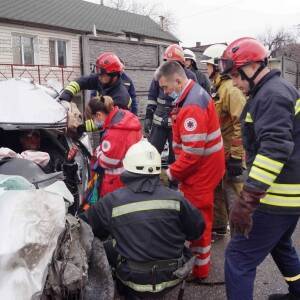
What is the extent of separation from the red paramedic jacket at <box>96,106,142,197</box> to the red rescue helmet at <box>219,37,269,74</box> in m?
1.17

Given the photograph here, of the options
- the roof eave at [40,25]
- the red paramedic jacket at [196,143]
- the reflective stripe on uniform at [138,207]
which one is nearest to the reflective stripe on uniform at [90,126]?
the red paramedic jacket at [196,143]

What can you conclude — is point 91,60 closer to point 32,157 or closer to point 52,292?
point 32,157

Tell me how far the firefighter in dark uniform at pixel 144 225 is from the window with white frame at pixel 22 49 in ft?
53.6

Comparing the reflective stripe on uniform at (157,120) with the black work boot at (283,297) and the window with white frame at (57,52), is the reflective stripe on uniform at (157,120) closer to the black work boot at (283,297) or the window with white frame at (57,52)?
the black work boot at (283,297)

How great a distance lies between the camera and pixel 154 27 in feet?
97.6

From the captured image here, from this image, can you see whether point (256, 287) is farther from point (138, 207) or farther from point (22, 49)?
point (22, 49)

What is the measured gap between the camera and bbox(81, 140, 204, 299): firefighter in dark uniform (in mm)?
2656

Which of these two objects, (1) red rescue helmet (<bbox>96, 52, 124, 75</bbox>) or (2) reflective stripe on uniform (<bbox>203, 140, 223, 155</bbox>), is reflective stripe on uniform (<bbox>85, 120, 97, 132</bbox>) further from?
(2) reflective stripe on uniform (<bbox>203, 140, 223, 155</bbox>)

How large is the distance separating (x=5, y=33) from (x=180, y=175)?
51.3 ft

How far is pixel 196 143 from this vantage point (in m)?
3.31

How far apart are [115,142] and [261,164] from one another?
152 cm

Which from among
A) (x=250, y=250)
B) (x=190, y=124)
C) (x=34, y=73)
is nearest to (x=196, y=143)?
(x=190, y=124)

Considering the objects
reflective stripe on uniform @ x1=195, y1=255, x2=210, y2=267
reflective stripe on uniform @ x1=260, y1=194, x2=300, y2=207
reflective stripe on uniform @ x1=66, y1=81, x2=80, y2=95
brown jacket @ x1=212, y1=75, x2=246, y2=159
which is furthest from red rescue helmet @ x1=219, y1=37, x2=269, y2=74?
reflective stripe on uniform @ x1=66, y1=81, x2=80, y2=95

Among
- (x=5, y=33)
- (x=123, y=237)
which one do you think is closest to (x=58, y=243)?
(x=123, y=237)
